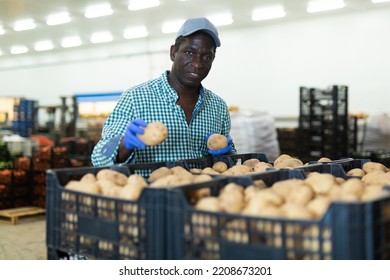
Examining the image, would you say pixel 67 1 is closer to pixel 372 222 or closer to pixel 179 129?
pixel 179 129

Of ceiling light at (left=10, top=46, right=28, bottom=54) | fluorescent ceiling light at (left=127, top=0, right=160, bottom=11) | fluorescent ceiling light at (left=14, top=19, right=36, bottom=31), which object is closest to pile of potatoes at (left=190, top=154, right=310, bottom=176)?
fluorescent ceiling light at (left=127, top=0, right=160, bottom=11)

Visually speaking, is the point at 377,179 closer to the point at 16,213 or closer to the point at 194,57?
the point at 194,57

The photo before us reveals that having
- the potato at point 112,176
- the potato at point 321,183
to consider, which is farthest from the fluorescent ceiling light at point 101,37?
the potato at point 321,183

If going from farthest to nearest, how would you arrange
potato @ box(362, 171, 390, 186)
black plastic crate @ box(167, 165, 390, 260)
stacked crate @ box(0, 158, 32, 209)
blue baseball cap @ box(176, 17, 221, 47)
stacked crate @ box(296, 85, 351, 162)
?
stacked crate @ box(296, 85, 351, 162), stacked crate @ box(0, 158, 32, 209), blue baseball cap @ box(176, 17, 221, 47), potato @ box(362, 171, 390, 186), black plastic crate @ box(167, 165, 390, 260)

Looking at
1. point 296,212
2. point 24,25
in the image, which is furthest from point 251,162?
point 24,25

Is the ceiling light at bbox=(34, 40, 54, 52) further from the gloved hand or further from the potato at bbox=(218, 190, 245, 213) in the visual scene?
the potato at bbox=(218, 190, 245, 213)

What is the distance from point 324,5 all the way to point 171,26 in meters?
4.14

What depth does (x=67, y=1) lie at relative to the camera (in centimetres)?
941

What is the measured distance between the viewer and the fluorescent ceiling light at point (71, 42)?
1456cm

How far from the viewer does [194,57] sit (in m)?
2.45

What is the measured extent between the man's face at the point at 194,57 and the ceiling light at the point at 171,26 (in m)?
9.34

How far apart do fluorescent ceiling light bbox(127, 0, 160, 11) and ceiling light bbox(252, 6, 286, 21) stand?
7.68 ft

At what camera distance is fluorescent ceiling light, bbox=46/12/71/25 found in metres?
10.9
